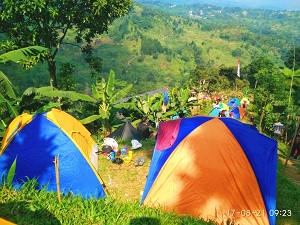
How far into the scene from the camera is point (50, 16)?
29.4 feet

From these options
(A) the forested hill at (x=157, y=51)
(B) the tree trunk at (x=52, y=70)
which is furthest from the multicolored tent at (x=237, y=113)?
(A) the forested hill at (x=157, y=51)

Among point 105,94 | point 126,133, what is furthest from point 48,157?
point 105,94

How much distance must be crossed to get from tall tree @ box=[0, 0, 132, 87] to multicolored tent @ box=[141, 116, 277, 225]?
17.5 ft

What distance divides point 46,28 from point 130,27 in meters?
123

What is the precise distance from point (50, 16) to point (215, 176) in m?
6.87

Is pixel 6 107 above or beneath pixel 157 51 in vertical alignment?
above

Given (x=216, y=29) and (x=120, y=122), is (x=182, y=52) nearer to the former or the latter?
(x=216, y=29)

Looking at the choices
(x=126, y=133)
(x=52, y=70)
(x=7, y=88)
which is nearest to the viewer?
(x=7, y=88)

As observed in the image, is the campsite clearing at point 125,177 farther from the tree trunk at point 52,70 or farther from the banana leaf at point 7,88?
the tree trunk at point 52,70

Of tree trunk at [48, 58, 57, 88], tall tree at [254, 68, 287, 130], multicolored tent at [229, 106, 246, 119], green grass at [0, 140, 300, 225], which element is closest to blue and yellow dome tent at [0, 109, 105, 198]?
green grass at [0, 140, 300, 225]

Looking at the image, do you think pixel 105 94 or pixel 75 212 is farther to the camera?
pixel 105 94

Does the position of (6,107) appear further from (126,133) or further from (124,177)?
(124,177)

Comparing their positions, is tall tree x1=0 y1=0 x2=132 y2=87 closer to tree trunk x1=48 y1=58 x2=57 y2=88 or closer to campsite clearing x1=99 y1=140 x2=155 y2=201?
tree trunk x1=48 y1=58 x2=57 y2=88

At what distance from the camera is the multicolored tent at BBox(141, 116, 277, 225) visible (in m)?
5.43
